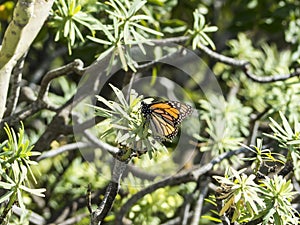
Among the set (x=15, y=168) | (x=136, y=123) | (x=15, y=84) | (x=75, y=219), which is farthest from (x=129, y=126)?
(x=75, y=219)

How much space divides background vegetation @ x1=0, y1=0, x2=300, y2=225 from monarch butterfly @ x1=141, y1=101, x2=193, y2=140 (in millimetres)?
19

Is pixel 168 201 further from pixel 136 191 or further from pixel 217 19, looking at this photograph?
pixel 217 19

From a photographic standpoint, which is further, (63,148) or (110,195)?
(63,148)

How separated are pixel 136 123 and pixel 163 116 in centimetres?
4

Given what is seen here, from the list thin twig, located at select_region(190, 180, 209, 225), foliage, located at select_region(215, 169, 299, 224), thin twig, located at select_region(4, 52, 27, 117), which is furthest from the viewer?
thin twig, located at select_region(190, 180, 209, 225)

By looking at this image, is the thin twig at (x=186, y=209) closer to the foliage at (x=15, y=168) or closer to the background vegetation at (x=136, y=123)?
the background vegetation at (x=136, y=123)

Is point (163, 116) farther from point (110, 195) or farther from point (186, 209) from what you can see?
point (186, 209)

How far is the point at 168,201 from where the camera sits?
4.08 ft

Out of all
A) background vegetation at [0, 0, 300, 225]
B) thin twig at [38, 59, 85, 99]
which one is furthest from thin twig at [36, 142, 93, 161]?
thin twig at [38, 59, 85, 99]

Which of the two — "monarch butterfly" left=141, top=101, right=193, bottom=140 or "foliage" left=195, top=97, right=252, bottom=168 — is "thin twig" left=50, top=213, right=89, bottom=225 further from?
"monarch butterfly" left=141, top=101, right=193, bottom=140

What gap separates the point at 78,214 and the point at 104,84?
0.27 meters

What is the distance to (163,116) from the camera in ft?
2.89

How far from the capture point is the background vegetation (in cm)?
86

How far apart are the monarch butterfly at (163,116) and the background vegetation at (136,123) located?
0.06ft
